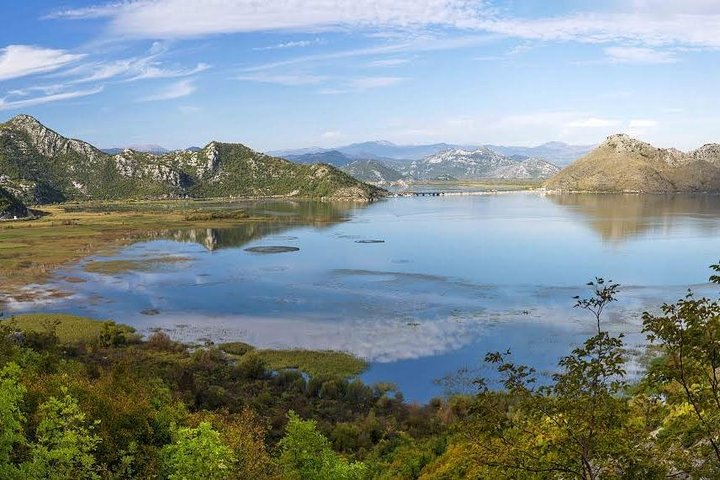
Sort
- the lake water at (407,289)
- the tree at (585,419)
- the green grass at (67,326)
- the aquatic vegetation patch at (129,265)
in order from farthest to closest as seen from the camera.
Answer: the aquatic vegetation patch at (129,265) < the green grass at (67,326) < the lake water at (407,289) < the tree at (585,419)

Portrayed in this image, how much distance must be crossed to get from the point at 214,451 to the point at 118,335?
42130 millimetres

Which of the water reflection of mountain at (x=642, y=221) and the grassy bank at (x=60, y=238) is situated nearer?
the grassy bank at (x=60, y=238)

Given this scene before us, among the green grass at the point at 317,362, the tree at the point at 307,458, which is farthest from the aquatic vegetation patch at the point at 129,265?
the tree at the point at 307,458

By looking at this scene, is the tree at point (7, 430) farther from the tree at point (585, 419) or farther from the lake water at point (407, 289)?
the lake water at point (407, 289)

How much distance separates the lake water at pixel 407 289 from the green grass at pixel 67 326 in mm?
3580

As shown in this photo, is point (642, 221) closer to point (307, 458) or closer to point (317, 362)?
point (317, 362)

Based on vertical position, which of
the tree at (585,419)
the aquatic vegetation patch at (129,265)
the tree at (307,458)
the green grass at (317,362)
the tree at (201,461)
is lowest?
the green grass at (317,362)

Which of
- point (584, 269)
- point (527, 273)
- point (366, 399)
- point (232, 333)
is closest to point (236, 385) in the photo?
point (366, 399)

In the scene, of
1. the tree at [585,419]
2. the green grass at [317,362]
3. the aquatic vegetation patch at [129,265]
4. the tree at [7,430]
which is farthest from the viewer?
the aquatic vegetation patch at [129,265]

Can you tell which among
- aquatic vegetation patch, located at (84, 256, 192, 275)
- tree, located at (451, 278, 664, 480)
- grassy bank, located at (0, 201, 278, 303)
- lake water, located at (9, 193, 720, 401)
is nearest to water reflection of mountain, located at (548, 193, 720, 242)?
lake water, located at (9, 193, 720, 401)

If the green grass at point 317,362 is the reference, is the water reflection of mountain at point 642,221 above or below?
above

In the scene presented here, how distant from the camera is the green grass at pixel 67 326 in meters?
60.4

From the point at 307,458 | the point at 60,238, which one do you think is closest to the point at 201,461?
the point at 307,458

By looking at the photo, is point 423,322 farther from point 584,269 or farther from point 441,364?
point 584,269
